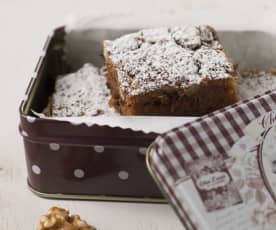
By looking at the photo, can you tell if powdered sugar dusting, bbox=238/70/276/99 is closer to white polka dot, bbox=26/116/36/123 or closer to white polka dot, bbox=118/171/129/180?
white polka dot, bbox=118/171/129/180

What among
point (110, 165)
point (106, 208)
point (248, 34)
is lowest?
point (106, 208)

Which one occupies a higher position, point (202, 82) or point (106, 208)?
point (202, 82)

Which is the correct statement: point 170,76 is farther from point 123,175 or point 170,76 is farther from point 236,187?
point 236,187

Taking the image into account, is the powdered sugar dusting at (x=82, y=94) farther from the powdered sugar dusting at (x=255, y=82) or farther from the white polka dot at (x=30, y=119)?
the powdered sugar dusting at (x=255, y=82)

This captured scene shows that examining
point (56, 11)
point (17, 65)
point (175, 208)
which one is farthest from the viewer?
point (56, 11)

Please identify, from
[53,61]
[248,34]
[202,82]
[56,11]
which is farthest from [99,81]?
[56,11]

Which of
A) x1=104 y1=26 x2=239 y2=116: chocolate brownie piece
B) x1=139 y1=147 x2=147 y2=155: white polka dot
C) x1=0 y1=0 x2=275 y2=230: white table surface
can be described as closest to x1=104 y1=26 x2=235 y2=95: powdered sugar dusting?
x1=104 y1=26 x2=239 y2=116: chocolate brownie piece

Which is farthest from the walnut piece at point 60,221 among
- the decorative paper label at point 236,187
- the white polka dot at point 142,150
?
the decorative paper label at point 236,187

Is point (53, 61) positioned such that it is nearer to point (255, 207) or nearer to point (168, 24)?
point (168, 24)
